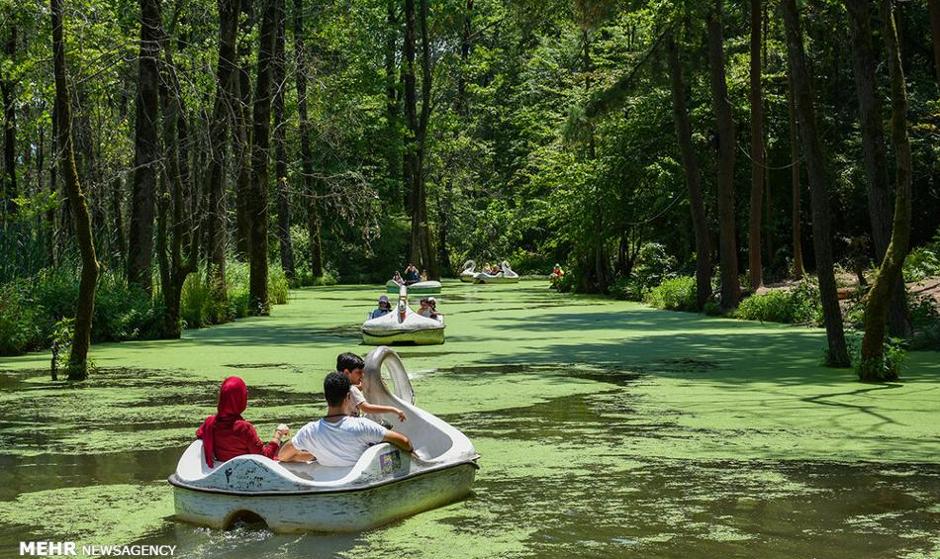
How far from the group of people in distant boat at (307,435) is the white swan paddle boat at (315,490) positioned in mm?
111

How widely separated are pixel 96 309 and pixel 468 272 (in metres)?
36.7

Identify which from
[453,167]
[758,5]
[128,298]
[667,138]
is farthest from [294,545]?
[453,167]

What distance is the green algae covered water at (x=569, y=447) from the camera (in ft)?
25.6

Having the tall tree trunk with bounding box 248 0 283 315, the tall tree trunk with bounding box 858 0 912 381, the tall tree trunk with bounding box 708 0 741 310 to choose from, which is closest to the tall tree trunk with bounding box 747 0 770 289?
the tall tree trunk with bounding box 708 0 741 310

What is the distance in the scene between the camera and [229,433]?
8320 mm

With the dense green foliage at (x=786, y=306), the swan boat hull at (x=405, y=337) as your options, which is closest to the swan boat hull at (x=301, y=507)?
the swan boat hull at (x=405, y=337)

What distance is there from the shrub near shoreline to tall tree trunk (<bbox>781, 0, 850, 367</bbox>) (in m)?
11.7

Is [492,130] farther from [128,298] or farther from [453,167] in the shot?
[128,298]

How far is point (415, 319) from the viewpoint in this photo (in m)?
22.6

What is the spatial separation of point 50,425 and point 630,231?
1169 inches

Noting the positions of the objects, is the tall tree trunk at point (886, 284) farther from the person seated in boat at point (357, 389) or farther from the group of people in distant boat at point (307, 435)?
the group of people in distant boat at point (307, 435)

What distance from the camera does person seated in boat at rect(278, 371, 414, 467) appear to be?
8.43m

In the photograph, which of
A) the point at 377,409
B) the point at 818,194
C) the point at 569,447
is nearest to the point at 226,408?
the point at 377,409

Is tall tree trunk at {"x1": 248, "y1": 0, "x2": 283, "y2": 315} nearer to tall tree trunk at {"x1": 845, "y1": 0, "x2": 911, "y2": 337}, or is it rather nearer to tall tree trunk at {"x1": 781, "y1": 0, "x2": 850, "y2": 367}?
tall tree trunk at {"x1": 845, "y1": 0, "x2": 911, "y2": 337}
